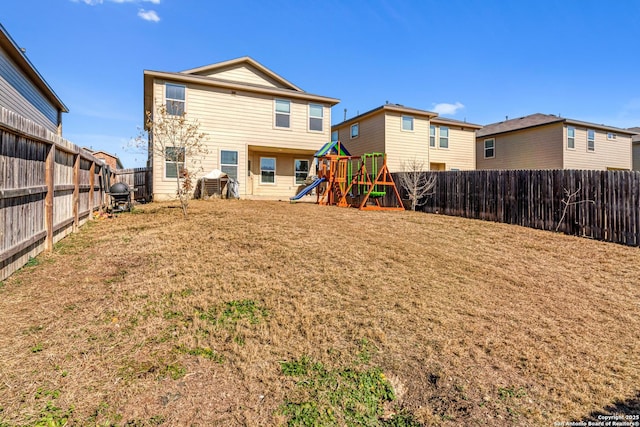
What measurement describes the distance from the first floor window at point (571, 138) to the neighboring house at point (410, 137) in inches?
203

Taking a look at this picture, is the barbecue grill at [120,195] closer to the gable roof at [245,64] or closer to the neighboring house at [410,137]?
the gable roof at [245,64]

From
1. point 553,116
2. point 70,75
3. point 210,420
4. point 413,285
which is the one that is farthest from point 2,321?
point 553,116

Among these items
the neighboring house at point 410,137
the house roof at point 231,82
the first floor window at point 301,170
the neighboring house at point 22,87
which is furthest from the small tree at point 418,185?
the neighboring house at point 22,87

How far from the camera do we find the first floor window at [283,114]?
16.0 m

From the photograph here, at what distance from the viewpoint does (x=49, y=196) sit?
211 inches

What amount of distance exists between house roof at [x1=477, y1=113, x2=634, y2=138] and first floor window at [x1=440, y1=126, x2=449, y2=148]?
4197mm

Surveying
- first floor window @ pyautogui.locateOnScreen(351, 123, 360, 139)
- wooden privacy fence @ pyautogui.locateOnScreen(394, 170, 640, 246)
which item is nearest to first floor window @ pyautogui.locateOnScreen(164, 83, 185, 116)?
first floor window @ pyautogui.locateOnScreen(351, 123, 360, 139)

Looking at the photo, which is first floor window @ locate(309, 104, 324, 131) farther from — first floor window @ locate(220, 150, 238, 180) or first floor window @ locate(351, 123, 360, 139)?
first floor window @ locate(351, 123, 360, 139)

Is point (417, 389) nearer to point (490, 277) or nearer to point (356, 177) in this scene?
point (490, 277)

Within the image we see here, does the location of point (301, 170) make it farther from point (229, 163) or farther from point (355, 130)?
point (355, 130)

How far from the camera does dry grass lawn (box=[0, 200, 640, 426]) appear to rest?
2.38m

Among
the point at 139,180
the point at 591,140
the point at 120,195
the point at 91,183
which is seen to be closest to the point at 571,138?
the point at 591,140

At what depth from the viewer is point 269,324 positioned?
340 centimetres

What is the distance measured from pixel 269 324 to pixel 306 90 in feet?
52.1
